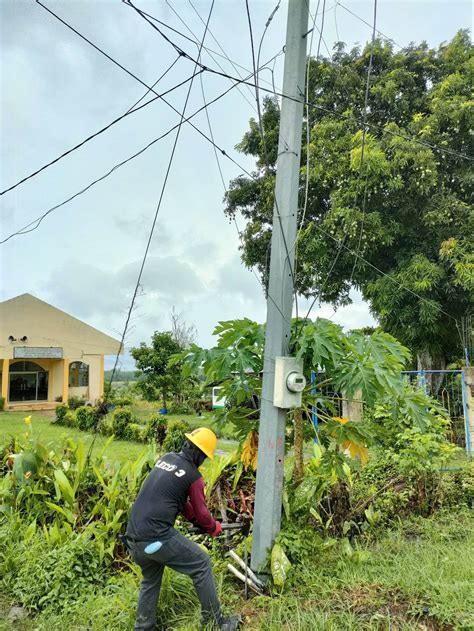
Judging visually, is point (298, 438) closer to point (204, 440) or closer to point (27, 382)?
point (204, 440)

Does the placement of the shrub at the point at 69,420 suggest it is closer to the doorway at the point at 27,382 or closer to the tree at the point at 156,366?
the tree at the point at 156,366

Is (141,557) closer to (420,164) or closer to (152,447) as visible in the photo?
(152,447)

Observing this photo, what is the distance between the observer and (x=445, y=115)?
9578 millimetres

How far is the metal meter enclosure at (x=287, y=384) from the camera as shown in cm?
346

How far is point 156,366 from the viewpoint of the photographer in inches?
656

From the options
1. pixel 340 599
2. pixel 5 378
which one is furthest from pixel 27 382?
pixel 340 599

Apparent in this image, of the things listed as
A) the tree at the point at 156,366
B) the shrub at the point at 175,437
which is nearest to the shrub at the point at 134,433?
the shrub at the point at 175,437

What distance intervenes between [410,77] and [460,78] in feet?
3.96

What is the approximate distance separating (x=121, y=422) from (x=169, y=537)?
10373 mm

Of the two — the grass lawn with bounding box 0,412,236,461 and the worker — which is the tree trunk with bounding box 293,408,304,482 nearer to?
the worker

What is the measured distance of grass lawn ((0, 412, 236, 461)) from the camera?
9861 millimetres

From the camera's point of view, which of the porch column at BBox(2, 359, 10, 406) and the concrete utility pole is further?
the porch column at BBox(2, 359, 10, 406)

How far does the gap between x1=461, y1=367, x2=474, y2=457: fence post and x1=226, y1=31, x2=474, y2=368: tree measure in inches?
84.3

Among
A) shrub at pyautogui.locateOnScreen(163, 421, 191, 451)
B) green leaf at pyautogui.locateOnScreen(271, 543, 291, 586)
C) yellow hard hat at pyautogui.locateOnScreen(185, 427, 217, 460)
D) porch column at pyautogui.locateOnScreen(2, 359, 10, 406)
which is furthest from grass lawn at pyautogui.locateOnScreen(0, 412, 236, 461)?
green leaf at pyautogui.locateOnScreen(271, 543, 291, 586)
